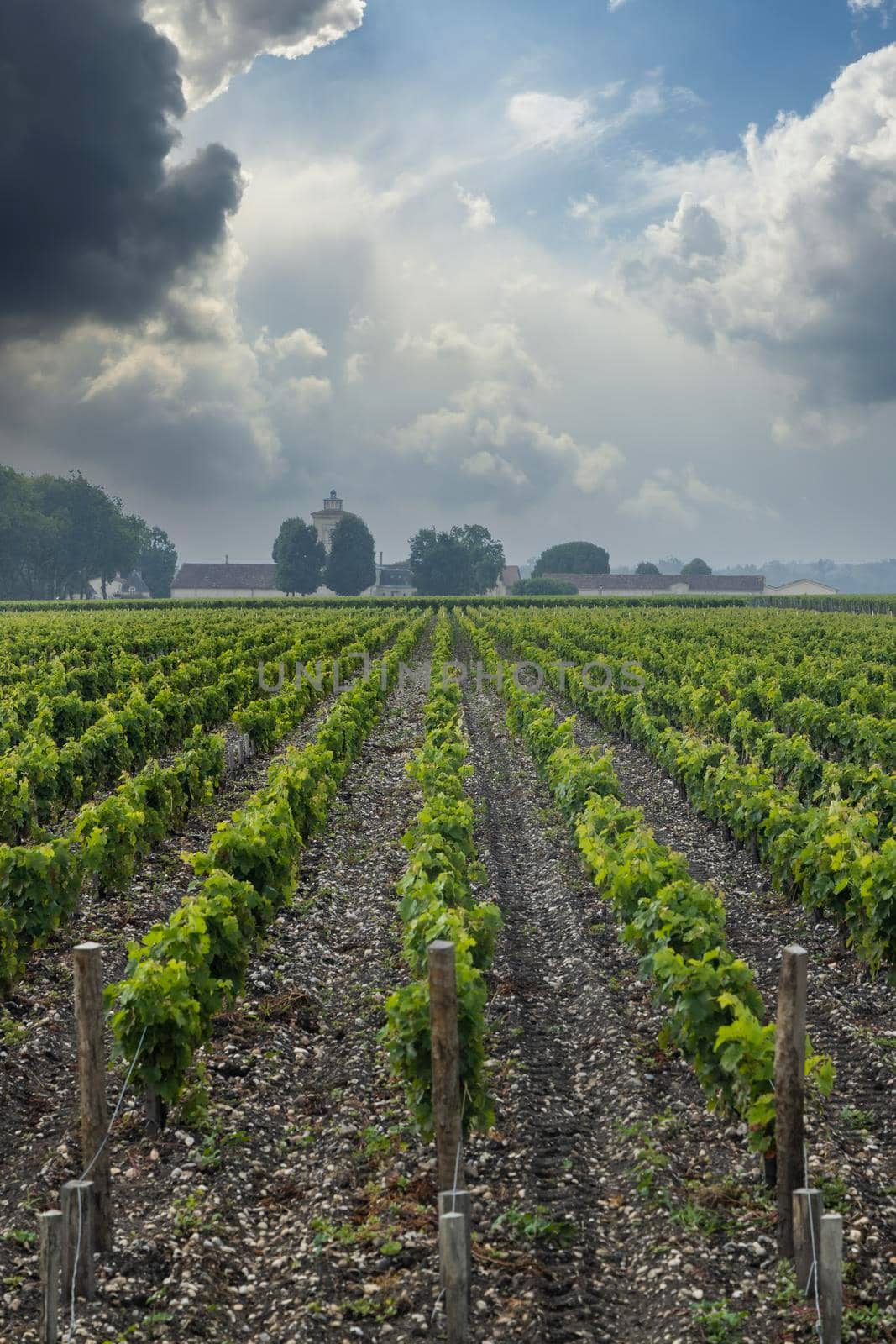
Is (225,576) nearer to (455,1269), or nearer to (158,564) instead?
(158,564)

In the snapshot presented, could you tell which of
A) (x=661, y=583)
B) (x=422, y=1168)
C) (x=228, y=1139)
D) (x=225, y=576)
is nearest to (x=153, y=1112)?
(x=228, y=1139)

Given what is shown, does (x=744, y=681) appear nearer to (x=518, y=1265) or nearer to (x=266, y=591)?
(x=518, y=1265)

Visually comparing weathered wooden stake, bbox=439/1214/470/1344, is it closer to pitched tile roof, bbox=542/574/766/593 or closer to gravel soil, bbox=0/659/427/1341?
gravel soil, bbox=0/659/427/1341

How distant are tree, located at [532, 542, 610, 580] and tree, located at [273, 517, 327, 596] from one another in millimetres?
34741

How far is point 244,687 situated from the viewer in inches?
1015

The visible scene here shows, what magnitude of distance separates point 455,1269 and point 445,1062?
1010 mm

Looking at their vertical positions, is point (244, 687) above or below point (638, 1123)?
above

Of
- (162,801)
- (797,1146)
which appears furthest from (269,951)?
(797,1146)

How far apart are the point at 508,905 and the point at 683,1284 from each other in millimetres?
6654

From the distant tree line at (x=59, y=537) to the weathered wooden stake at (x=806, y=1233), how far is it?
12213cm

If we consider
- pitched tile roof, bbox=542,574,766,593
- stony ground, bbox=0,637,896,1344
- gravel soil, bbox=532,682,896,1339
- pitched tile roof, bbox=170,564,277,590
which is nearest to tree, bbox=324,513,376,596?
pitched tile roof, bbox=170,564,277,590

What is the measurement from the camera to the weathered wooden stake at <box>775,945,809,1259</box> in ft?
18.9

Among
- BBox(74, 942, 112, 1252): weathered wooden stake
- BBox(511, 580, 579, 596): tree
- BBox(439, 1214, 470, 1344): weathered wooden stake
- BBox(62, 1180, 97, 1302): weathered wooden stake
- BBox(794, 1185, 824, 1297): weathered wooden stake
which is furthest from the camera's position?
BBox(511, 580, 579, 596): tree

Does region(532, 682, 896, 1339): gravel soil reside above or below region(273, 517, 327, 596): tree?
below
